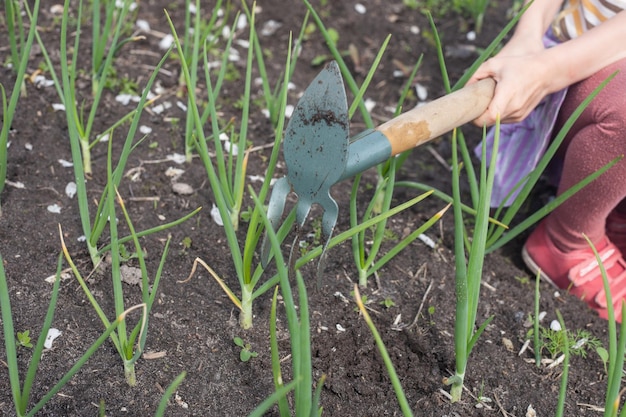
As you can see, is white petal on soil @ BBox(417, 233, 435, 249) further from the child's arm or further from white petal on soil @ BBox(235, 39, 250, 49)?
white petal on soil @ BBox(235, 39, 250, 49)

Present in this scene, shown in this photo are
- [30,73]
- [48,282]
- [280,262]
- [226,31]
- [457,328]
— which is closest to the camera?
[280,262]

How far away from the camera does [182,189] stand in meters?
1.82

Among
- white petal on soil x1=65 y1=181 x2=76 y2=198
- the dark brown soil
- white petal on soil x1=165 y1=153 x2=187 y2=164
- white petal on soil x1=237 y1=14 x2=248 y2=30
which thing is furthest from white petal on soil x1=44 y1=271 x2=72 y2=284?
white petal on soil x1=237 y1=14 x2=248 y2=30

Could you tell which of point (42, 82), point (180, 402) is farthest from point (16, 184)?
point (180, 402)

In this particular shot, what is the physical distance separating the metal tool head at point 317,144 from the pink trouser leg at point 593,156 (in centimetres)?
73

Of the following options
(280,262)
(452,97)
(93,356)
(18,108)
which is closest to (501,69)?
(452,97)

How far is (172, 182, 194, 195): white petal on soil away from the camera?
5.97 feet

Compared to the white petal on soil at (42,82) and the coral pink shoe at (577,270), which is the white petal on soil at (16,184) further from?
the coral pink shoe at (577,270)

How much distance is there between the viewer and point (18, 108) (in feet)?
6.39

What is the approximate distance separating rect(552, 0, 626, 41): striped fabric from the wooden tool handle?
0.48m

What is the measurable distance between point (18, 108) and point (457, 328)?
125cm

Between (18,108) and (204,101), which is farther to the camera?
(204,101)

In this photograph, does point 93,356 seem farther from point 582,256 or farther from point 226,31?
point 226,31

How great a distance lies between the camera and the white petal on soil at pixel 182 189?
1820 mm
